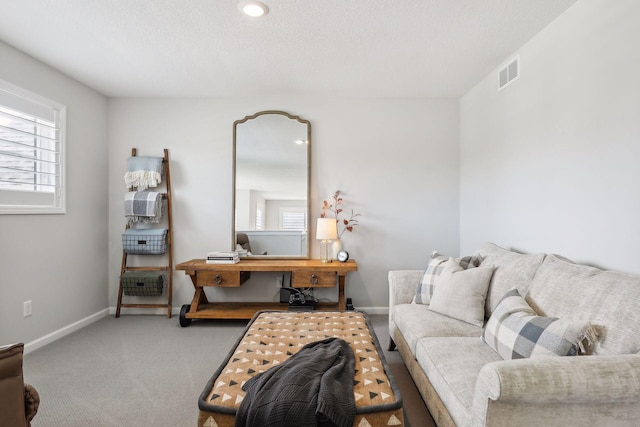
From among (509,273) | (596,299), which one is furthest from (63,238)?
(596,299)

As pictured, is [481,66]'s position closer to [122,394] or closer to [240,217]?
[240,217]

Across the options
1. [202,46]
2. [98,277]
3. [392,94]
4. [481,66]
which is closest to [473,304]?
[481,66]

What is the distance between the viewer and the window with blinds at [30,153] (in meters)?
2.71

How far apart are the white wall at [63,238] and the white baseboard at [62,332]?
38mm

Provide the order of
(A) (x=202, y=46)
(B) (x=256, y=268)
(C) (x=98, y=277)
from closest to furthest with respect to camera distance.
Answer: (A) (x=202, y=46) → (B) (x=256, y=268) → (C) (x=98, y=277)

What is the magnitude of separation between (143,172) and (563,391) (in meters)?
3.91

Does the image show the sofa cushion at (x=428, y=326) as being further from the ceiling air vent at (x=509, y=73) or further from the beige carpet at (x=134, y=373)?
the ceiling air vent at (x=509, y=73)

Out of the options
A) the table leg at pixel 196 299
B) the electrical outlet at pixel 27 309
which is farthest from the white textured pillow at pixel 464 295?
the electrical outlet at pixel 27 309

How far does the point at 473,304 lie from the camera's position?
220 centimetres

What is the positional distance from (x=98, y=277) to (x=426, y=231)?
3.67 m

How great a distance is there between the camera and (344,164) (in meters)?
3.91

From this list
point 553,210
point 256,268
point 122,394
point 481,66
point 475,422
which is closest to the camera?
point 475,422

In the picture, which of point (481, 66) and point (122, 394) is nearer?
point (122, 394)

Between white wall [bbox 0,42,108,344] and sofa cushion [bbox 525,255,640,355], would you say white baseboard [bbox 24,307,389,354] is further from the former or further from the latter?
sofa cushion [bbox 525,255,640,355]
